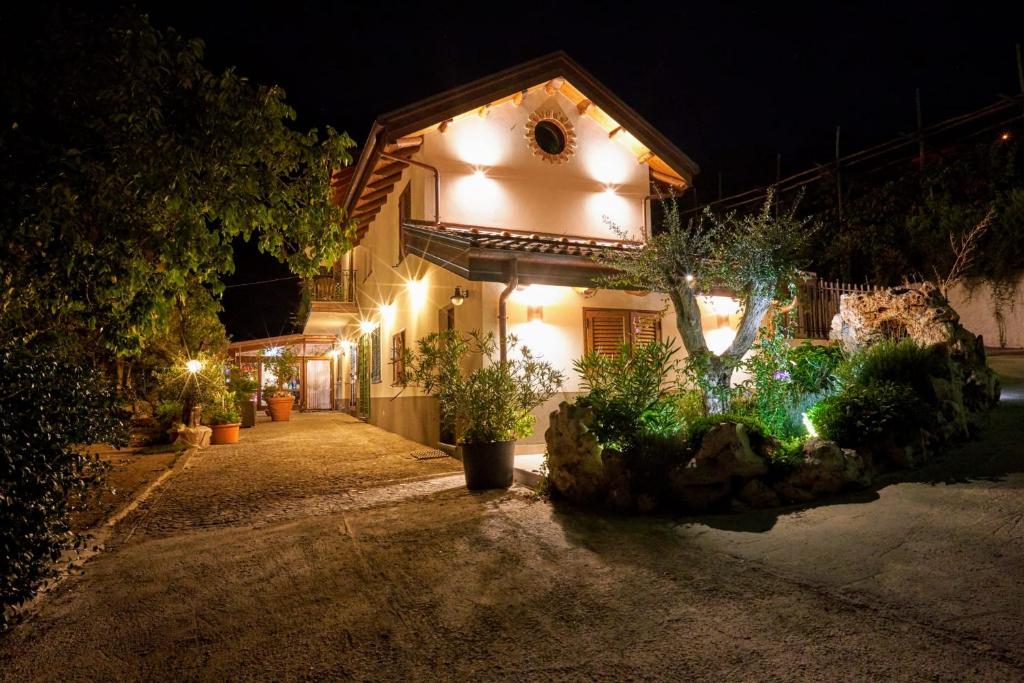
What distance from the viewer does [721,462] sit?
18.6 feet

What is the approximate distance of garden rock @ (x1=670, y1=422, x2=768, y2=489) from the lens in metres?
5.66

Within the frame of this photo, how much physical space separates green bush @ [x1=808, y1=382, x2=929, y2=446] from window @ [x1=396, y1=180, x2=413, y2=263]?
348 inches

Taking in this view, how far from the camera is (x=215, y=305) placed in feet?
22.9

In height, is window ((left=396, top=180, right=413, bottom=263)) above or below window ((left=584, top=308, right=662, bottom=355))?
above

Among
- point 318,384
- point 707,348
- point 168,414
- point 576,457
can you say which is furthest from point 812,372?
point 318,384

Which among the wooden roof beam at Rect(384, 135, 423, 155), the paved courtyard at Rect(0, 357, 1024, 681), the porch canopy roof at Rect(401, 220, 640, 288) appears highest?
the wooden roof beam at Rect(384, 135, 423, 155)

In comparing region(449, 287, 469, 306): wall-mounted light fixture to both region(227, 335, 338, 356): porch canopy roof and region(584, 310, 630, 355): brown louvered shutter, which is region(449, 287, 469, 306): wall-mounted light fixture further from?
region(227, 335, 338, 356): porch canopy roof

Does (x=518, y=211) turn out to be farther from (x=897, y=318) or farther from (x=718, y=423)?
(x=718, y=423)

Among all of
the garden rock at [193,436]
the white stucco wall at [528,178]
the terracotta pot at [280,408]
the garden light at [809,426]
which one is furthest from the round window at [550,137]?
the terracotta pot at [280,408]

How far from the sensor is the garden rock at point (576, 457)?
20.5ft

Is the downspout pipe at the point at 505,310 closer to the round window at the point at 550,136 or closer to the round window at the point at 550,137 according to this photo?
the round window at the point at 550,136

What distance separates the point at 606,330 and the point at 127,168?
26.6 feet

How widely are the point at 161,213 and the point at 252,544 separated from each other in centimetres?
330

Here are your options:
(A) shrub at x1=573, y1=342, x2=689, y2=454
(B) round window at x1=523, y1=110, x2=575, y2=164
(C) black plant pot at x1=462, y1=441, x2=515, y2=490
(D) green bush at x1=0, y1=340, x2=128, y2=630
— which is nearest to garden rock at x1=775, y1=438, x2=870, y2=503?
(A) shrub at x1=573, y1=342, x2=689, y2=454
